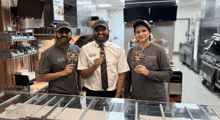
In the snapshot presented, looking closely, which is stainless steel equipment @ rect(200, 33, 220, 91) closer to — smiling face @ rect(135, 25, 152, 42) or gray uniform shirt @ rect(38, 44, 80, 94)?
smiling face @ rect(135, 25, 152, 42)

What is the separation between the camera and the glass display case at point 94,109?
132cm

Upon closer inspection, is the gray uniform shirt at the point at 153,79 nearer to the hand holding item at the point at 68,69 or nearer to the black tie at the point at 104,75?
the black tie at the point at 104,75

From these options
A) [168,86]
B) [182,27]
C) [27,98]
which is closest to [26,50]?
[27,98]

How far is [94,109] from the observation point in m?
1.44

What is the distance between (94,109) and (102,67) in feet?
2.68

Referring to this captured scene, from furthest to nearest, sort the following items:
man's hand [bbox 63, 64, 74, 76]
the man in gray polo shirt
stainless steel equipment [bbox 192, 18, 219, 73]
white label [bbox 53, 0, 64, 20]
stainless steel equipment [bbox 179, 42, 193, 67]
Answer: stainless steel equipment [bbox 179, 42, 193, 67], stainless steel equipment [bbox 192, 18, 219, 73], white label [bbox 53, 0, 64, 20], the man in gray polo shirt, man's hand [bbox 63, 64, 74, 76]

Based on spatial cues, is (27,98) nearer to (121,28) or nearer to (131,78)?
(131,78)

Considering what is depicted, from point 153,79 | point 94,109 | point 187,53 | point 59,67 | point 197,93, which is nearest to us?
point 94,109

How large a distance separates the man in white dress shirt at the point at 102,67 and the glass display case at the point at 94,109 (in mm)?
566

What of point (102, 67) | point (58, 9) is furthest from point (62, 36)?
point (58, 9)

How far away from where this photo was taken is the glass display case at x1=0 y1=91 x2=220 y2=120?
132 centimetres

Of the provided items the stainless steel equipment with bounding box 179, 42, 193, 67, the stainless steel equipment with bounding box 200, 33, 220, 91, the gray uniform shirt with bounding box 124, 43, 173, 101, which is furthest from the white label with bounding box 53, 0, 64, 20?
the stainless steel equipment with bounding box 179, 42, 193, 67

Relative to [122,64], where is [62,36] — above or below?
above

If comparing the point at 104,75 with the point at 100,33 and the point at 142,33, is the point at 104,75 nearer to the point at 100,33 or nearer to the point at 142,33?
the point at 100,33
